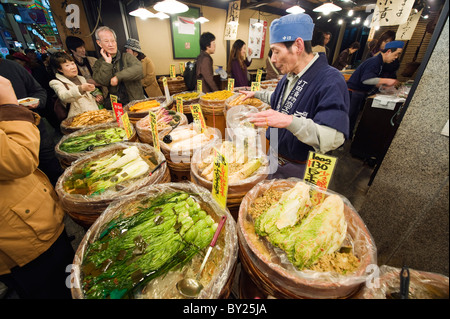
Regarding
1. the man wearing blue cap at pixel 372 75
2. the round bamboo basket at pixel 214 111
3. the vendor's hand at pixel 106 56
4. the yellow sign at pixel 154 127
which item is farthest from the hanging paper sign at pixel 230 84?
the man wearing blue cap at pixel 372 75

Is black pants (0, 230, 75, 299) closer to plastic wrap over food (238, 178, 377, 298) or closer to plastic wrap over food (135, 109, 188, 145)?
plastic wrap over food (135, 109, 188, 145)

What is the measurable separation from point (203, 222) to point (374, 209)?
50.9 inches

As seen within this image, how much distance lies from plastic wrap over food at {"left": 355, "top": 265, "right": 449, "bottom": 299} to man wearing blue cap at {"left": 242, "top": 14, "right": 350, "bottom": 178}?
994 millimetres

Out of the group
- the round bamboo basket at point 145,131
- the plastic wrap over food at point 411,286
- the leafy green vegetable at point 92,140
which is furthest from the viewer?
the round bamboo basket at point 145,131

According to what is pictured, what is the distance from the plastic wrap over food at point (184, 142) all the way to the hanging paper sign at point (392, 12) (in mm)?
6022

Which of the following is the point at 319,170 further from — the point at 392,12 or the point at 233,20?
the point at 233,20

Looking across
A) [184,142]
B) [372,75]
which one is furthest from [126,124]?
[372,75]

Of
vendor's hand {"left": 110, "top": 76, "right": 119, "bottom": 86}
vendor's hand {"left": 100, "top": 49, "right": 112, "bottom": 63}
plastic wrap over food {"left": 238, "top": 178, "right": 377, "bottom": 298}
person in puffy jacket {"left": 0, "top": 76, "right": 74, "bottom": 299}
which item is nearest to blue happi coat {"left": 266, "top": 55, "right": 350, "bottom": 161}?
plastic wrap over food {"left": 238, "top": 178, "right": 377, "bottom": 298}

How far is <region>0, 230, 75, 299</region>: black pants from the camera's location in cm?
167

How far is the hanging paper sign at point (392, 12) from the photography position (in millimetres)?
4570

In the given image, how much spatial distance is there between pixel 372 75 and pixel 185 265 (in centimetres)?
590

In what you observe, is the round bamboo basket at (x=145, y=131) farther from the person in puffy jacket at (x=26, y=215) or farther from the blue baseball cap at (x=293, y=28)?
the blue baseball cap at (x=293, y=28)

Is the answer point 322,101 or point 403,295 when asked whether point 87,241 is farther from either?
point 322,101

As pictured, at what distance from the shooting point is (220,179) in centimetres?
142
